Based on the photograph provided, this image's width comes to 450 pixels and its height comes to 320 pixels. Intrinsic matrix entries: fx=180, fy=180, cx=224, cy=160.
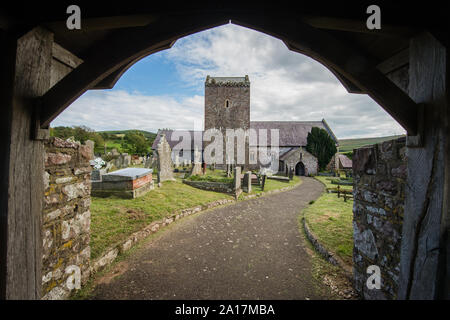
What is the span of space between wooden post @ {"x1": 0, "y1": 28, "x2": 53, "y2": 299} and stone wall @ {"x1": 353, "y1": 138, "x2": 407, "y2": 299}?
3998 millimetres

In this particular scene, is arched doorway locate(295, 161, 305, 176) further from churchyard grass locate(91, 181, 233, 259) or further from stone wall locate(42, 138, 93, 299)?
stone wall locate(42, 138, 93, 299)

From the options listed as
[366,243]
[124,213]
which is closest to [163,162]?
[124,213]

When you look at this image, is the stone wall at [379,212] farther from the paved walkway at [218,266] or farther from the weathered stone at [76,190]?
the weathered stone at [76,190]

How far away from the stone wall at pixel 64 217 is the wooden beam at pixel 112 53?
2.82 feet

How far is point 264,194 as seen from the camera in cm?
1164

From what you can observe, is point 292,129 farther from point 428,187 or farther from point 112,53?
point 112,53

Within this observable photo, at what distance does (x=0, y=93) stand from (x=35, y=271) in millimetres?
1747

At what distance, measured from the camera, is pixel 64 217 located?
2561 mm

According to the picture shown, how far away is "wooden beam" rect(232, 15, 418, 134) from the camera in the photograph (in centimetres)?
174

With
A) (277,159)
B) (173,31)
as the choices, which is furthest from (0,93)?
(277,159)

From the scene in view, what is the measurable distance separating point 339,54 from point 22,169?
333cm

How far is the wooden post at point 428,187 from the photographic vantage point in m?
1.50

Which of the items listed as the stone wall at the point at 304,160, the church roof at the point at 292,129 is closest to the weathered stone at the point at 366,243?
the stone wall at the point at 304,160

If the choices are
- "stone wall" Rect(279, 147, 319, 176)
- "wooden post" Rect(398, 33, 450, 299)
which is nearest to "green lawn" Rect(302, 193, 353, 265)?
"wooden post" Rect(398, 33, 450, 299)
